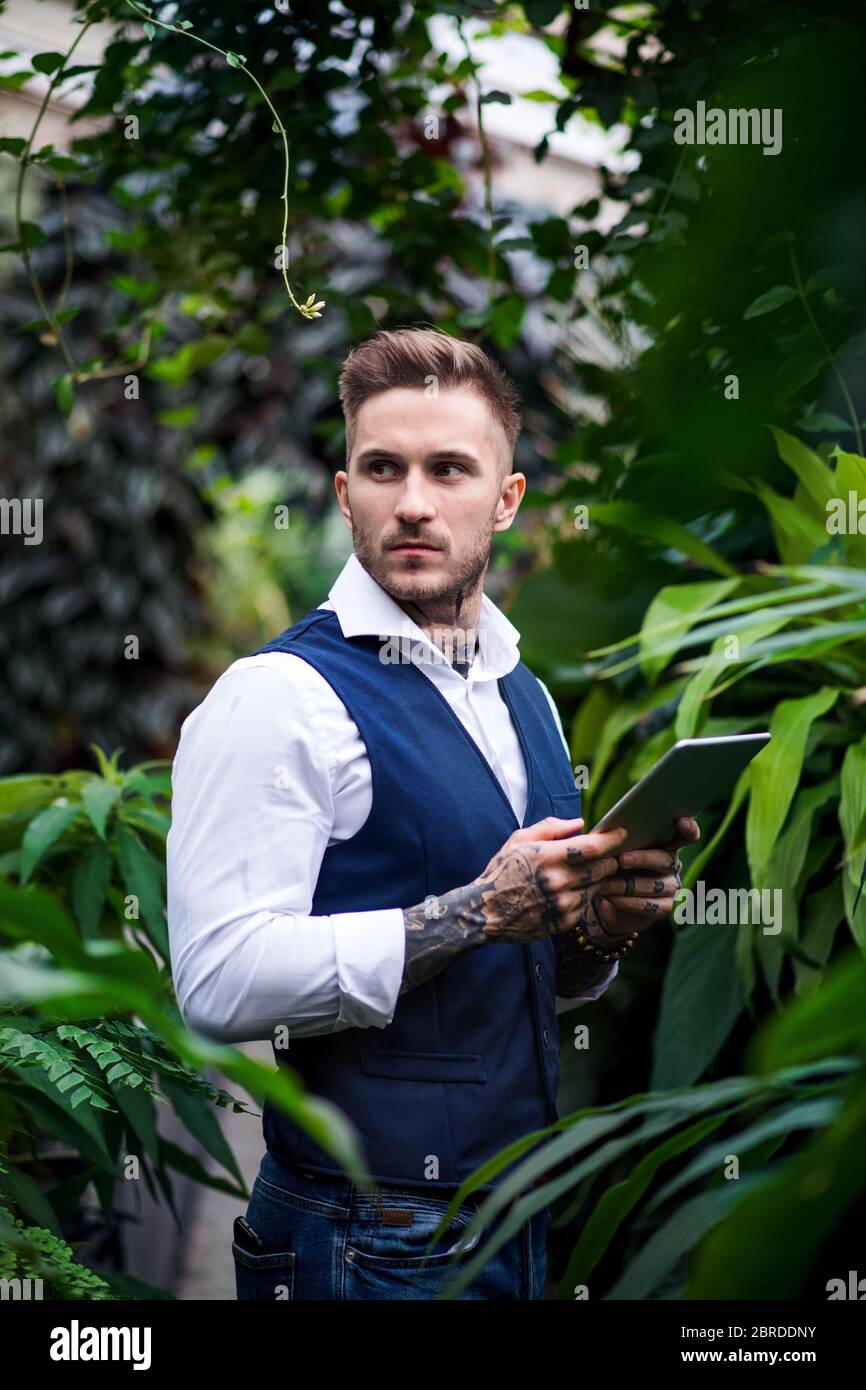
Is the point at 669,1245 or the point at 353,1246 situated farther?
the point at 353,1246

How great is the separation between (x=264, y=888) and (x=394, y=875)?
0.13 metres

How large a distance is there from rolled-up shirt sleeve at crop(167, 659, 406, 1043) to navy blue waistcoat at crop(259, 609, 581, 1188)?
51mm

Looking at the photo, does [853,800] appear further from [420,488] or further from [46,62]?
[46,62]

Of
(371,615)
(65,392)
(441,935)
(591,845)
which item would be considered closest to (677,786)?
(591,845)

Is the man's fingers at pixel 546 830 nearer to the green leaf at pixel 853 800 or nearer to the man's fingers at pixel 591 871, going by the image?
the man's fingers at pixel 591 871

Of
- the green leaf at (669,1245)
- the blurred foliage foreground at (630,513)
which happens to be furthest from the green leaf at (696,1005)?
the green leaf at (669,1245)

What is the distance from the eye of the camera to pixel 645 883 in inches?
50.5

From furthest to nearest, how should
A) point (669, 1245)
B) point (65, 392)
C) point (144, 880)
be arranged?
1. point (65, 392)
2. point (144, 880)
3. point (669, 1245)

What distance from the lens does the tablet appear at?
3.56 feet

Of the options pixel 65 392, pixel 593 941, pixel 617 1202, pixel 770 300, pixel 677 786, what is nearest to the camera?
pixel 617 1202

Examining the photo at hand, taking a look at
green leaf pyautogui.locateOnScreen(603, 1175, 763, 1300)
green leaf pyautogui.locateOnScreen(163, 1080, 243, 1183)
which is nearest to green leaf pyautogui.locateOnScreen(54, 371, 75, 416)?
green leaf pyautogui.locateOnScreen(163, 1080, 243, 1183)

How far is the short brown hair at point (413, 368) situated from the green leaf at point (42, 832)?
28.8 inches

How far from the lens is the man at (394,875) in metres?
1.16
